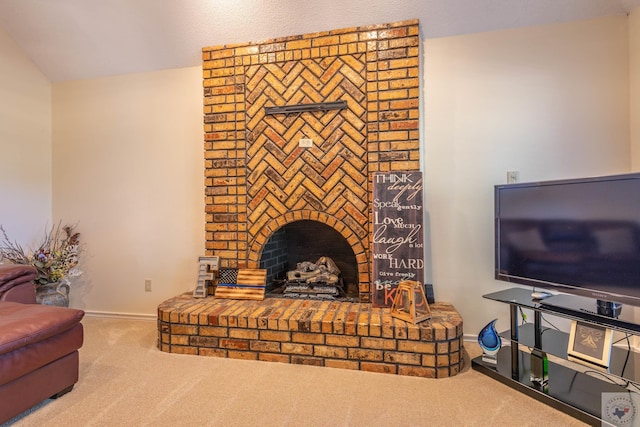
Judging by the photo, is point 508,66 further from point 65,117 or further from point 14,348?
point 65,117

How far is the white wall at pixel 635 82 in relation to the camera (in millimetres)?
2283

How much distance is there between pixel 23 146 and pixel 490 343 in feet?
14.8

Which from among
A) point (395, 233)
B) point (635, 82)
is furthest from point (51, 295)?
point (635, 82)

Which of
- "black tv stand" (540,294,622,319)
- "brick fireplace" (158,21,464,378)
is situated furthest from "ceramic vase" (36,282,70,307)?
"black tv stand" (540,294,622,319)

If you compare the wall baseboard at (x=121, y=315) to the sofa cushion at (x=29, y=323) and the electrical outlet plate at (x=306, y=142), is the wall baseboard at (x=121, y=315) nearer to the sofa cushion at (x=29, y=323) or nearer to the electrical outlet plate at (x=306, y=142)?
the sofa cushion at (x=29, y=323)

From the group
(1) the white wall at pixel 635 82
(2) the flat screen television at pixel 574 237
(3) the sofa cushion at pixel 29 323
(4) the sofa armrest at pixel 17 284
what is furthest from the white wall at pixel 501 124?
(4) the sofa armrest at pixel 17 284

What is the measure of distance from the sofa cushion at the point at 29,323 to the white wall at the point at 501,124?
256 cm

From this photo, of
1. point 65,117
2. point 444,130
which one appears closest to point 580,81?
point 444,130

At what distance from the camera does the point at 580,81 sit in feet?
8.07

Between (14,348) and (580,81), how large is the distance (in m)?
3.92

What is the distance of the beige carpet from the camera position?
1.66m

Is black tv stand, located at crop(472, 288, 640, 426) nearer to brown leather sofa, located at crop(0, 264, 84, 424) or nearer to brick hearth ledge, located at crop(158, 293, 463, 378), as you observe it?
brick hearth ledge, located at crop(158, 293, 463, 378)

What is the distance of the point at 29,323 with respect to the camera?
5.53 ft

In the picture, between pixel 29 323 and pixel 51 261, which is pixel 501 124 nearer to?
pixel 29 323
